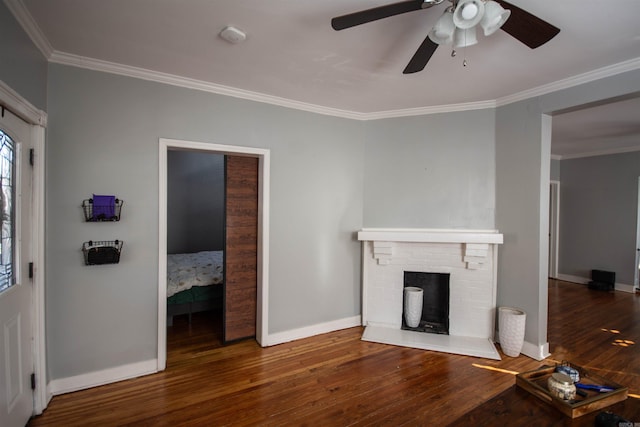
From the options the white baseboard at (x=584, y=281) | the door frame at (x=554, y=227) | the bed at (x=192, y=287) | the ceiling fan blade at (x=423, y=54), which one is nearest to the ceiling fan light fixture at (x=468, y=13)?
the ceiling fan blade at (x=423, y=54)

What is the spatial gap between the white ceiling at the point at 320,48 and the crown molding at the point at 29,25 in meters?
0.01

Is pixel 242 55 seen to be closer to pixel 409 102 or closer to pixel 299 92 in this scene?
pixel 299 92

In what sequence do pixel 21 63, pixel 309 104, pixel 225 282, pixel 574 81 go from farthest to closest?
pixel 309 104, pixel 225 282, pixel 574 81, pixel 21 63

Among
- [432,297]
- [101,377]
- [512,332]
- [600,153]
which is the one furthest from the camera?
[600,153]

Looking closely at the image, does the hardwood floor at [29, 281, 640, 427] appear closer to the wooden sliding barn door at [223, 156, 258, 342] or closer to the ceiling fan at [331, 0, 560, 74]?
the wooden sliding barn door at [223, 156, 258, 342]

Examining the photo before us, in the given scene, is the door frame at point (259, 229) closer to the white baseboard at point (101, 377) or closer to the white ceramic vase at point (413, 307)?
the white baseboard at point (101, 377)

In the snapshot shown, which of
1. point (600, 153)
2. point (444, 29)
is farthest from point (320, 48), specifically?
point (600, 153)

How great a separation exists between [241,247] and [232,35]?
76.8 inches

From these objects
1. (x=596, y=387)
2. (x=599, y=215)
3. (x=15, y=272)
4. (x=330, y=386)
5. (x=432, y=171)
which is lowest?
(x=330, y=386)

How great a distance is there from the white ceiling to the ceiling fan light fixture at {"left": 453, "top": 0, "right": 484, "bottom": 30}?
38 centimetres

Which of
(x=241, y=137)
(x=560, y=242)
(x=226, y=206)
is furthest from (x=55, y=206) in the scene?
(x=560, y=242)

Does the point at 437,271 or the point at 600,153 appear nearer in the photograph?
the point at 437,271

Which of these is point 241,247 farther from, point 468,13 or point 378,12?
point 468,13

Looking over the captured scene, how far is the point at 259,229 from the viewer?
3207 millimetres
